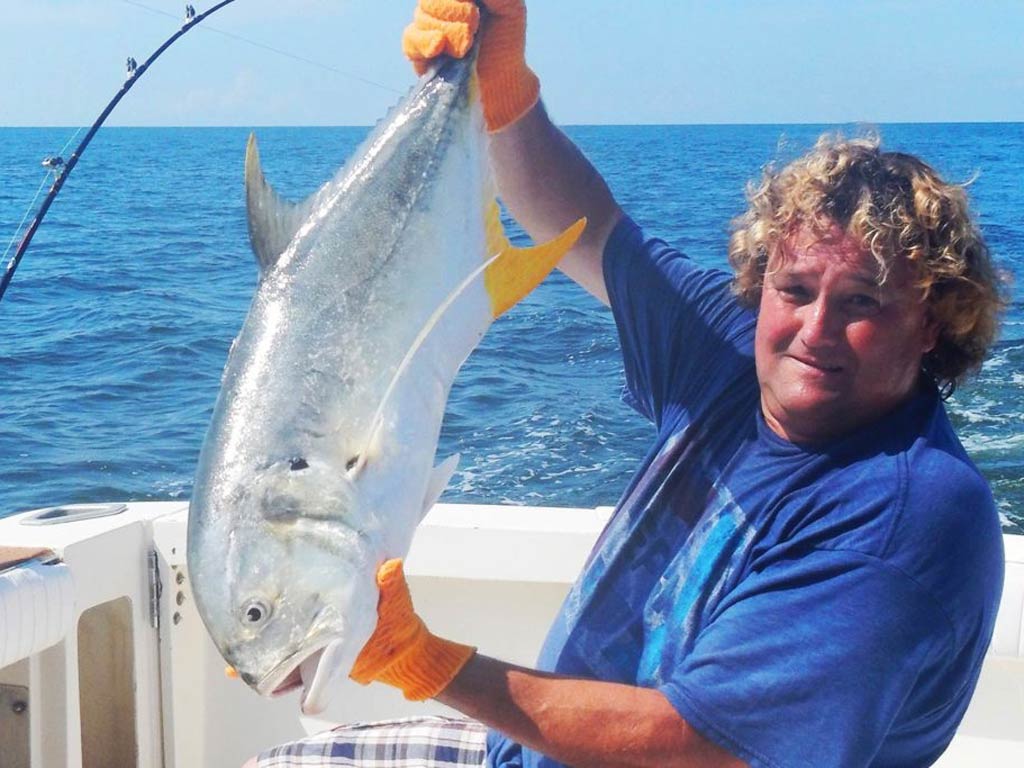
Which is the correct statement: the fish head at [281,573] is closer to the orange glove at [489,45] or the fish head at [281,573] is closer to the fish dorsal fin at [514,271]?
the fish dorsal fin at [514,271]

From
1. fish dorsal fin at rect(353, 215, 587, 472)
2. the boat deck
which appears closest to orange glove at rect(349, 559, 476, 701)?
fish dorsal fin at rect(353, 215, 587, 472)

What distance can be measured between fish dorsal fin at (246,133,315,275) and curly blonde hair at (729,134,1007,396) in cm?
80

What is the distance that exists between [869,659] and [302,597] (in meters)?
0.77

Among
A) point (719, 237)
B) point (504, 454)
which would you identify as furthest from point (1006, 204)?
point (504, 454)

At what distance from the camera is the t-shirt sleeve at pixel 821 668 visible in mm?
1529

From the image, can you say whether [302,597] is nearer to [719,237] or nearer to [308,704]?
[308,704]

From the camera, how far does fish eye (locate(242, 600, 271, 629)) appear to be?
1.52 m

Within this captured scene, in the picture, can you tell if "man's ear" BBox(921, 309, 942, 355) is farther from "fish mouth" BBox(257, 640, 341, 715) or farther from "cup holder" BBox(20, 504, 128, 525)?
"cup holder" BBox(20, 504, 128, 525)

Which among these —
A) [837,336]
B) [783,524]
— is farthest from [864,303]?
[783,524]

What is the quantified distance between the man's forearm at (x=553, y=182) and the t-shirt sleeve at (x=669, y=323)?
63 millimetres

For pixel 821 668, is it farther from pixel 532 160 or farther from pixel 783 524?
pixel 532 160

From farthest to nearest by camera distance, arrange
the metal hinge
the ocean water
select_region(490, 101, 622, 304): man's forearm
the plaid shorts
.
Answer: the ocean water → the metal hinge → select_region(490, 101, 622, 304): man's forearm → the plaid shorts

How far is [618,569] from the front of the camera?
1.99 metres

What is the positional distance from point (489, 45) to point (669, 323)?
63cm
